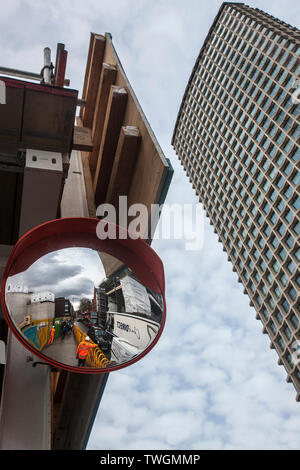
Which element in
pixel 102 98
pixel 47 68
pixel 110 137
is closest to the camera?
pixel 47 68

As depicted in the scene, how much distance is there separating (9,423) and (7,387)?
1.07 ft

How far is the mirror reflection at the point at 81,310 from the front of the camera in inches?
95.7

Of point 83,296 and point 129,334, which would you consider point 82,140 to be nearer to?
point 83,296

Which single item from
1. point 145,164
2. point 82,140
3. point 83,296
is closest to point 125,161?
point 145,164

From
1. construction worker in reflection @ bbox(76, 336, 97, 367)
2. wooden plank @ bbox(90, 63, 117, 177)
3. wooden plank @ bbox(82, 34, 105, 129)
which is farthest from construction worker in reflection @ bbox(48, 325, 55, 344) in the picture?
wooden plank @ bbox(82, 34, 105, 129)

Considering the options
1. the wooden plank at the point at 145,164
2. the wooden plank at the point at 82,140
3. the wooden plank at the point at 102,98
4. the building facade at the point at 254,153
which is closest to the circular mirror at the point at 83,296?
the wooden plank at the point at 145,164

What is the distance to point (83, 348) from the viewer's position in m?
2.46

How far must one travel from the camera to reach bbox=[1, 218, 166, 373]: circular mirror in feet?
7.97

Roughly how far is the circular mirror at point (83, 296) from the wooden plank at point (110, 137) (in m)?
3.11

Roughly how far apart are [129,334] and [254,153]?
6773 cm

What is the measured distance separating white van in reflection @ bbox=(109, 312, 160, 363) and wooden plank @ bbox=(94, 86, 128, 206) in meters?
3.61

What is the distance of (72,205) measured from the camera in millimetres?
5984

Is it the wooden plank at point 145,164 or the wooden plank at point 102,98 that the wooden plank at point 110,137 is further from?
the wooden plank at point 102,98
